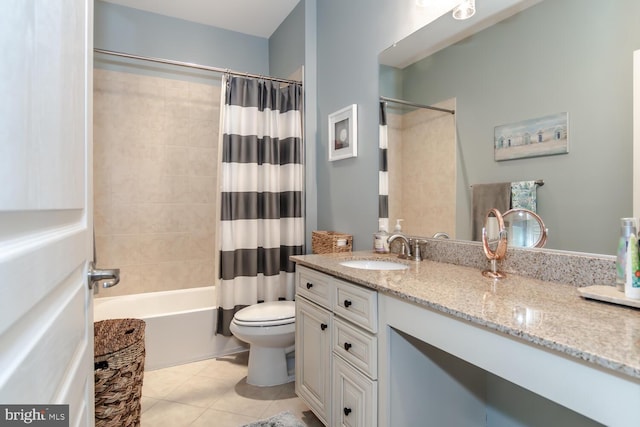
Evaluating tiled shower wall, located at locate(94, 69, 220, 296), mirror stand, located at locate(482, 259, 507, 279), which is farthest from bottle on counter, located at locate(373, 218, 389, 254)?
tiled shower wall, located at locate(94, 69, 220, 296)

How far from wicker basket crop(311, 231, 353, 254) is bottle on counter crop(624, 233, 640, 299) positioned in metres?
1.42

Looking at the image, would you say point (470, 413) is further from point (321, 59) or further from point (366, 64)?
point (321, 59)

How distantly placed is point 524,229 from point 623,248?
36 centimetres

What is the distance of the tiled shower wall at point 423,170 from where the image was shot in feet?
5.32

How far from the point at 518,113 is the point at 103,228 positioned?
294cm

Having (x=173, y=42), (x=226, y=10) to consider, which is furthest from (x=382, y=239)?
(x=173, y=42)

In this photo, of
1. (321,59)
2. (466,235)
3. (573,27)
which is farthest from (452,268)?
(321,59)

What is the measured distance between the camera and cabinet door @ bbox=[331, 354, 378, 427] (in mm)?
1232

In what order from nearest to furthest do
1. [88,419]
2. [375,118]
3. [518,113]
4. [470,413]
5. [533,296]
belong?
[88,419] < [533,296] < [518,113] < [470,413] < [375,118]

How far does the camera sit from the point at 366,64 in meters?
2.05

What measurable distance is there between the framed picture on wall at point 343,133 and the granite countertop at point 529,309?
39.4 inches

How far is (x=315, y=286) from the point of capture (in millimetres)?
1633

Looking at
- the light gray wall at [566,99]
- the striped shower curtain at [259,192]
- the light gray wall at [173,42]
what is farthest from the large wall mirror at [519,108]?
the light gray wall at [173,42]

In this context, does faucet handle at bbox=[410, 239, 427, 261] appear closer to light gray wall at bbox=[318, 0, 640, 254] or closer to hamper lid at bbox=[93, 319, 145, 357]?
light gray wall at bbox=[318, 0, 640, 254]
